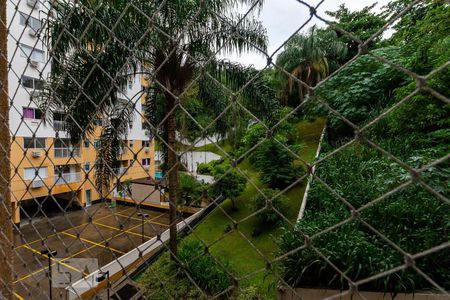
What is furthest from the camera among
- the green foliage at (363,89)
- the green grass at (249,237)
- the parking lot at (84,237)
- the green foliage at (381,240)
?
the parking lot at (84,237)

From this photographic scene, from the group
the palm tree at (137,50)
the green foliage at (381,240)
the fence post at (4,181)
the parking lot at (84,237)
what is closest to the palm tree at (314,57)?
the palm tree at (137,50)

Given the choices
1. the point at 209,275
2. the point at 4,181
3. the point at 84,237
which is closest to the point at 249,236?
the point at 209,275

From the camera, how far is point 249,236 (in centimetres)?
371

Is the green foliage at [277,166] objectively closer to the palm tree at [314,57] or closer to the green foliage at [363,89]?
the green foliage at [363,89]

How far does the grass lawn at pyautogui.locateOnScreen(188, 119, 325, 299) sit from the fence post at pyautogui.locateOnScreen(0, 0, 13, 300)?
874mm

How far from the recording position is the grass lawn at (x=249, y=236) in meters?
2.58

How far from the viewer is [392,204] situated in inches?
67.4

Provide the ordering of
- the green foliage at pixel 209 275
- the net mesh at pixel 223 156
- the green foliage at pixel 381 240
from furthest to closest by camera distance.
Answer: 1. the green foliage at pixel 209 275
2. the green foliage at pixel 381 240
3. the net mesh at pixel 223 156

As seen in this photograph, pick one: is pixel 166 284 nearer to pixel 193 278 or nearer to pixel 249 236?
pixel 193 278

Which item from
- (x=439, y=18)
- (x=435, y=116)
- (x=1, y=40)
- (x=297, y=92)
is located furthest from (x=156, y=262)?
(x=297, y=92)

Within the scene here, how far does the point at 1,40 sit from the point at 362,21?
7.17m

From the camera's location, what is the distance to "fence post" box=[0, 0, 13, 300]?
803 mm

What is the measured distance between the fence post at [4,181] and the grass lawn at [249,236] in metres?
0.87

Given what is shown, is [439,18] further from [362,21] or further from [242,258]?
[362,21]
